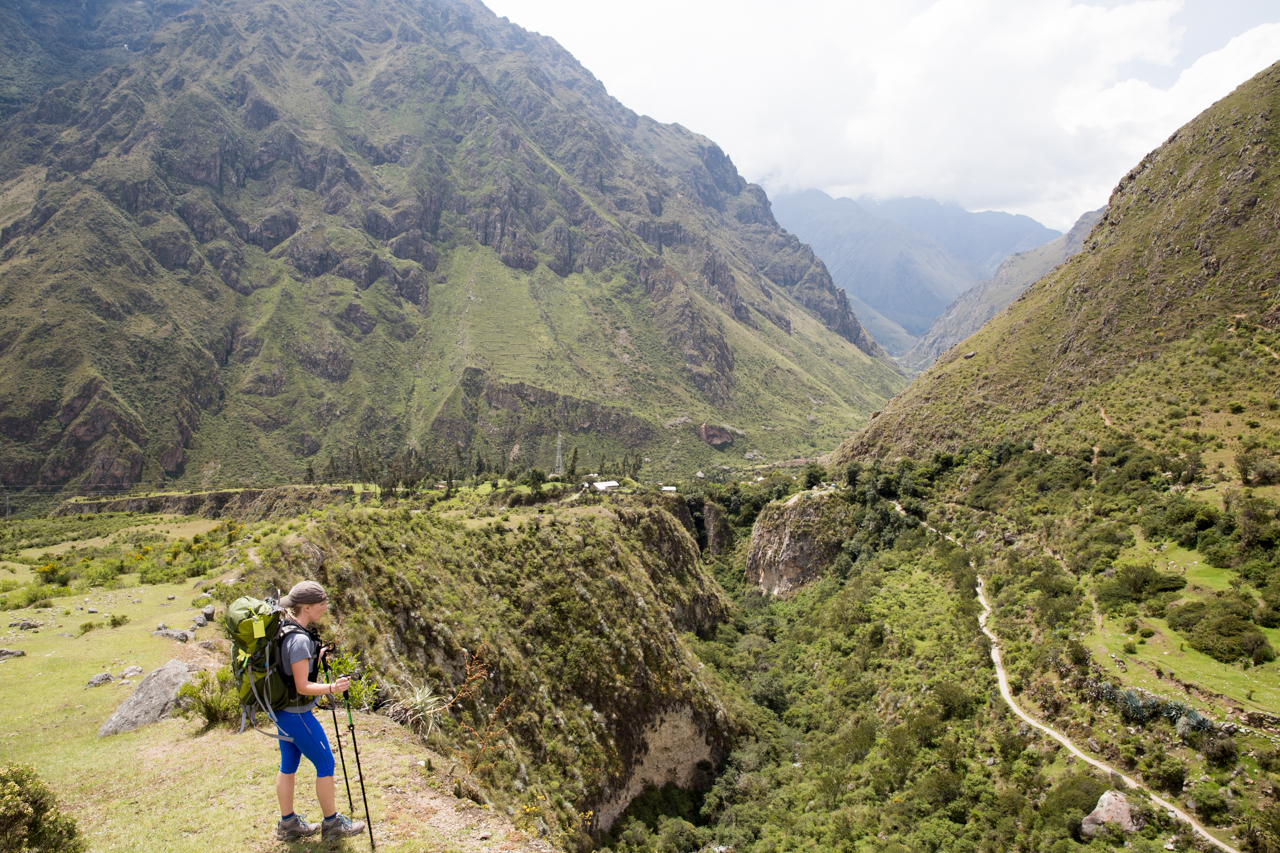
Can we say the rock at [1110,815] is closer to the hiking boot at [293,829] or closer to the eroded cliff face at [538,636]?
the eroded cliff face at [538,636]

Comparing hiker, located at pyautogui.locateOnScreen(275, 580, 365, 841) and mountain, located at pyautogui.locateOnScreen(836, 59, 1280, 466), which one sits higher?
mountain, located at pyautogui.locateOnScreen(836, 59, 1280, 466)

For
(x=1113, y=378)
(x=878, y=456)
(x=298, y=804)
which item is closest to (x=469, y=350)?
(x=878, y=456)

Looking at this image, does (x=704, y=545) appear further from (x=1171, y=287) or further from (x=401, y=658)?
(x=401, y=658)

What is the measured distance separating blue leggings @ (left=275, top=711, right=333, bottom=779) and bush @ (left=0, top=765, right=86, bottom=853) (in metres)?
2.37

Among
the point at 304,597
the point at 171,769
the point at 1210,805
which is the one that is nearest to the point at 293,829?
the point at 304,597

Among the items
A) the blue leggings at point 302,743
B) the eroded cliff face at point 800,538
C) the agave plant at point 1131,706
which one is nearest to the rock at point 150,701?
the blue leggings at point 302,743

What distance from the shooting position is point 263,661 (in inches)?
281

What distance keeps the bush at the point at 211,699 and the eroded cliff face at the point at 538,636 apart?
4.91m

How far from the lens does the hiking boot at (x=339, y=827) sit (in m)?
7.92

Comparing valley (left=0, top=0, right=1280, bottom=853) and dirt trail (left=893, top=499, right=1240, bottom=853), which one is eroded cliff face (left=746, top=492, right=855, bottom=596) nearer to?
valley (left=0, top=0, right=1280, bottom=853)

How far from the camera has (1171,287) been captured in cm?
5431

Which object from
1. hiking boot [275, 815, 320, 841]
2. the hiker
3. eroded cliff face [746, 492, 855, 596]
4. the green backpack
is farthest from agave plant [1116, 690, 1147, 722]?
eroded cliff face [746, 492, 855, 596]

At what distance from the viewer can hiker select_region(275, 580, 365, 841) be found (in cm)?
714

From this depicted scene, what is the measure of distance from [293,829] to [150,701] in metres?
6.56
